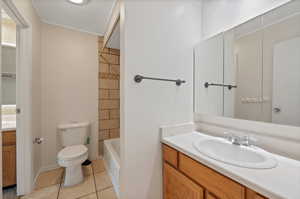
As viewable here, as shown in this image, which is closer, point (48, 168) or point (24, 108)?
point (24, 108)

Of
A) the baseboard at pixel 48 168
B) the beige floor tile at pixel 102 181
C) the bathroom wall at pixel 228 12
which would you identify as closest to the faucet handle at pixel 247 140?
the bathroom wall at pixel 228 12

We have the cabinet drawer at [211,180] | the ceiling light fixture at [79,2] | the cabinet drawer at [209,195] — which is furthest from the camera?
the ceiling light fixture at [79,2]

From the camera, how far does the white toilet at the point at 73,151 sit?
160cm

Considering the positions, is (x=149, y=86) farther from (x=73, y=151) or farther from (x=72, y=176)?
(x=72, y=176)

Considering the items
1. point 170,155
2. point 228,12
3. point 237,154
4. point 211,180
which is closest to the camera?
point 211,180

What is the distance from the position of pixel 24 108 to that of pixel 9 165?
69 centimetres

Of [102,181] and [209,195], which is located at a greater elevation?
[209,195]

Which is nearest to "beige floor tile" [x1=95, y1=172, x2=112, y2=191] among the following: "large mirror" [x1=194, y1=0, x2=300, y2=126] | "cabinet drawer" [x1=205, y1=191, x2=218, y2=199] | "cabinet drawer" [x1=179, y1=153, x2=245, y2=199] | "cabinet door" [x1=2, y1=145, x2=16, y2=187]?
"cabinet door" [x1=2, y1=145, x2=16, y2=187]

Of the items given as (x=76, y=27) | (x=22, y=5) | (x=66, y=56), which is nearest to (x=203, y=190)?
(x=22, y=5)

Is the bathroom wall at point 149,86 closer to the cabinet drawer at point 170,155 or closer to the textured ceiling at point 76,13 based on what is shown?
the cabinet drawer at point 170,155

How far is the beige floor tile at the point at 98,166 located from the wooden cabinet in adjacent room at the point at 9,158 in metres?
0.90

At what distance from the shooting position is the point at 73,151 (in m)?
1.73

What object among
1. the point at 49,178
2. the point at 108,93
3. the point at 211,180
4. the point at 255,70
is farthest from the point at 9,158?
→ the point at 255,70

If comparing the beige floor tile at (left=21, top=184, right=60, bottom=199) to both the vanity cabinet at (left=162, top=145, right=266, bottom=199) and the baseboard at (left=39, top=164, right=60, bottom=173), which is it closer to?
the baseboard at (left=39, top=164, right=60, bottom=173)
